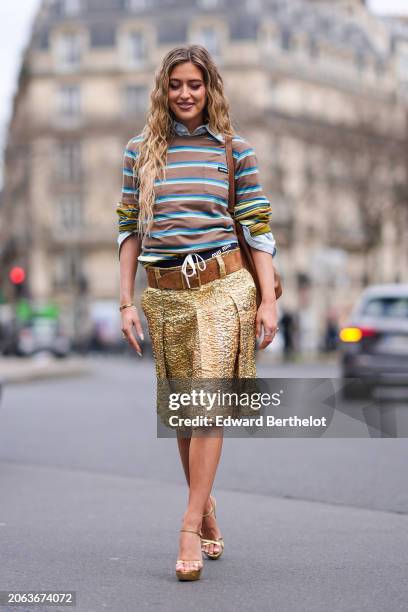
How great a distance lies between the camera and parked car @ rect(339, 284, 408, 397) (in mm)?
15656

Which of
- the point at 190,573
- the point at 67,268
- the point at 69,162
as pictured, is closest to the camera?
the point at 190,573

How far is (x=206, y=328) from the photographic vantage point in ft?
16.2

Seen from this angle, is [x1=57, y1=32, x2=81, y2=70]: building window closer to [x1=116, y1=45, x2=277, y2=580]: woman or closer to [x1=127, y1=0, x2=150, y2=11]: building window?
[x1=127, y1=0, x2=150, y2=11]: building window

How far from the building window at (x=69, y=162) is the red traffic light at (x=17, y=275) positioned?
41748 millimetres

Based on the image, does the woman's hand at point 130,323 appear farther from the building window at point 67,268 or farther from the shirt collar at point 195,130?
the building window at point 67,268

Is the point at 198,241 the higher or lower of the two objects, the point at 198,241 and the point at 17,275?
the higher

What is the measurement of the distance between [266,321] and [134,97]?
72.9 metres

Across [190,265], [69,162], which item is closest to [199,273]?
[190,265]

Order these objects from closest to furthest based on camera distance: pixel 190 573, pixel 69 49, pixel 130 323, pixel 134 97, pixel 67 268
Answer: pixel 190 573 → pixel 130 323 → pixel 67 268 → pixel 134 97 → pixel 69 49

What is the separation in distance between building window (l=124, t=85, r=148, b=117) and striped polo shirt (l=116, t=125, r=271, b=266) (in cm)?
7171

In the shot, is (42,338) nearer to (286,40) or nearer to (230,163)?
(230,163)

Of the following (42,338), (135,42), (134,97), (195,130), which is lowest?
(42,338)

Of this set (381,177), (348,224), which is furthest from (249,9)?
(381,177)

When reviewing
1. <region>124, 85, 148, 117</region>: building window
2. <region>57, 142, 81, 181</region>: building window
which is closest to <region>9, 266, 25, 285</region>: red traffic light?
<region>57, 142, 81, 181</region>: building window
